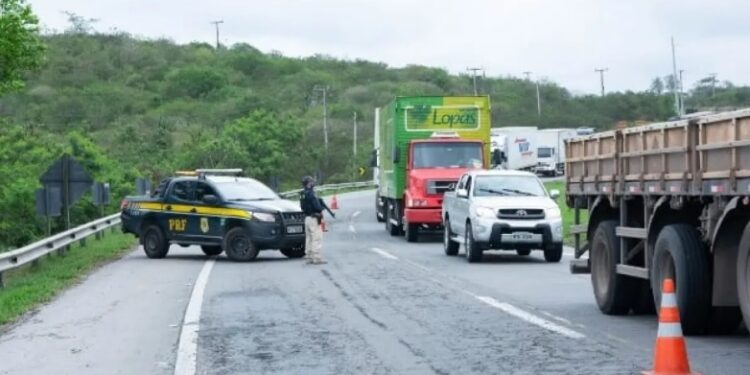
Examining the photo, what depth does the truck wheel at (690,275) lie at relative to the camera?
12805 mm

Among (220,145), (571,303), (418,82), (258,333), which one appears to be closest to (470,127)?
(571,303)

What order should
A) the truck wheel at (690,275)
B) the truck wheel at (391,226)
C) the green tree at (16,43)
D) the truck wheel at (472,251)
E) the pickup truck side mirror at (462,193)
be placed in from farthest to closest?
the green tree at (16,43) → the truck wheel at (391,226) → the pickup truck side mirror at (462,193) → the truck wheel at (472,251) → the truck wheel at (690,275)

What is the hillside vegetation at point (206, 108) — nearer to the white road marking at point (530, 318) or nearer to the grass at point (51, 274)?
the grass at point (51, 274)

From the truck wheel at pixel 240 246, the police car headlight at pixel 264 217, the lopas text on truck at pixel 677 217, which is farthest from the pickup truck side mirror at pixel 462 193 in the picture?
the lopas text on truck at pixel 677 217

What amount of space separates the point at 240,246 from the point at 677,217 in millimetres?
14903

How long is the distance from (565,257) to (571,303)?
11.0 meters

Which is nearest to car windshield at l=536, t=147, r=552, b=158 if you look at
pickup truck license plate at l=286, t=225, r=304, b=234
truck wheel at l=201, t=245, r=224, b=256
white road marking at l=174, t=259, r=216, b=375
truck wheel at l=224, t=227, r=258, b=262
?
truck wheel at l=201, t=245, r=224, b=256

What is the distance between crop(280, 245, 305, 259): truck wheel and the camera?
92.7 feet

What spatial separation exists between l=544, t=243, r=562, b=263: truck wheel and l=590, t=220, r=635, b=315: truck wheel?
9.77 meters

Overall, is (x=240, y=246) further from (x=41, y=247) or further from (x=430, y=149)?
(x=430, y=149)

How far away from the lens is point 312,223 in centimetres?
2648

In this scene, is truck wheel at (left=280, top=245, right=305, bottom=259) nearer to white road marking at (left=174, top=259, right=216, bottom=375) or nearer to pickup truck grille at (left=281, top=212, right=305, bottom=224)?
pickup truck grille at (left=281, top=212, right=305, bottom=224)

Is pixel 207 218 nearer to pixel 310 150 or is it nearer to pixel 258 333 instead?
pixel 258 333

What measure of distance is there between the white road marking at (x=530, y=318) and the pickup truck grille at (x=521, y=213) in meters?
8.08
